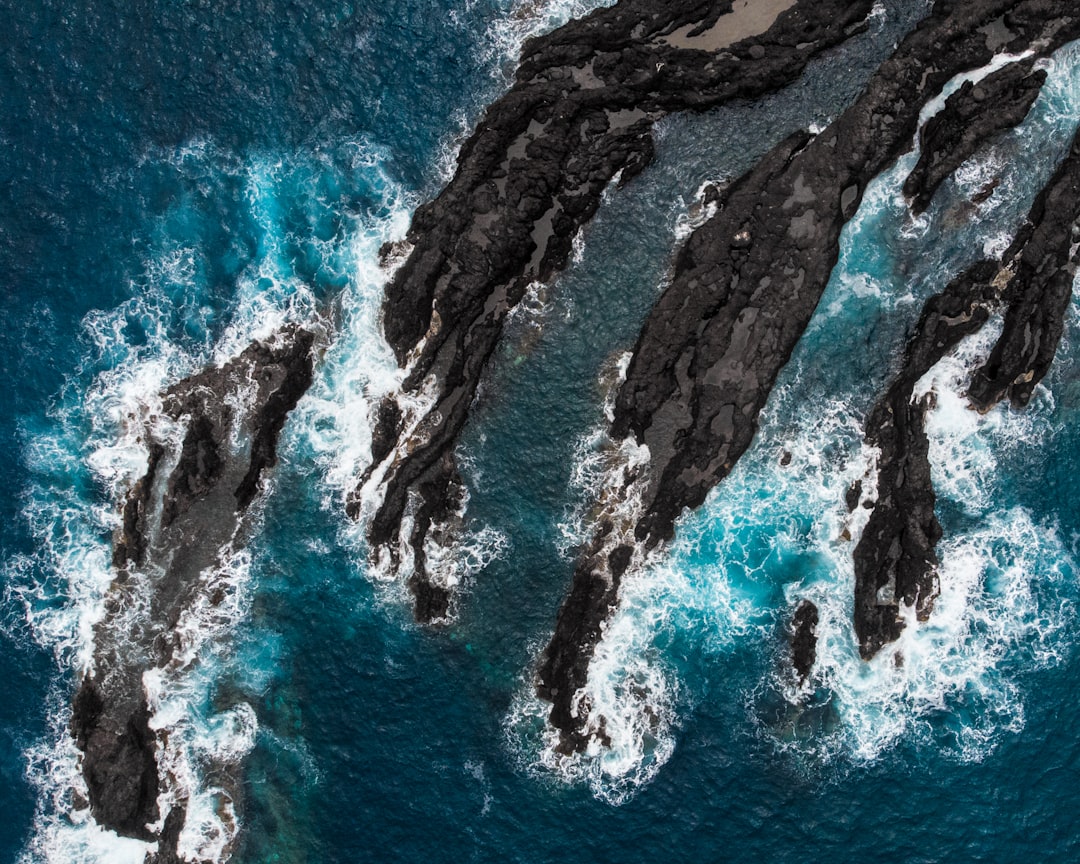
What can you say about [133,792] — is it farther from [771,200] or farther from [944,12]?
[944,12]

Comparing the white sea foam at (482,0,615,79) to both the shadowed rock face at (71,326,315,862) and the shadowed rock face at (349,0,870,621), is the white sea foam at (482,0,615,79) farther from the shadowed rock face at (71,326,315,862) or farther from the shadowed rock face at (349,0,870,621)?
the shadowed rock face at (71,326,315,862)

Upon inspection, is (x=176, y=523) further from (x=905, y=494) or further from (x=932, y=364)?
(x=932, y=364)

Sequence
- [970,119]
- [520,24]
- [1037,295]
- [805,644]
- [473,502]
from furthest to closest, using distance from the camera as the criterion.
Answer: [520,24] → [473,502] → [970,119] → [805,644] → [1037,295]

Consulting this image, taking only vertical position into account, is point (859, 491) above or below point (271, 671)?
above

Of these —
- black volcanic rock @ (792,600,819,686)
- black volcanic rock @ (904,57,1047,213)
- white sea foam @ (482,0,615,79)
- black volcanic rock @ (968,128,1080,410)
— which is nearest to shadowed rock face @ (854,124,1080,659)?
black volcanic rock @ (968,128,1080,410)

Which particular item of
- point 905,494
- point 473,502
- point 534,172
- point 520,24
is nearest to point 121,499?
point 473,502

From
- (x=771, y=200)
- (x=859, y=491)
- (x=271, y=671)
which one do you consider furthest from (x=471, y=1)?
(x=271, y=671)
